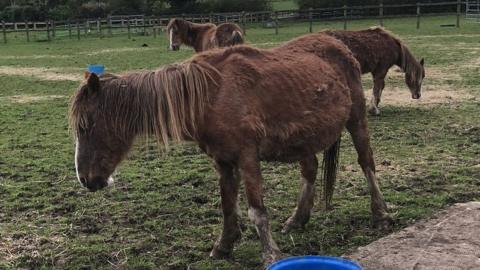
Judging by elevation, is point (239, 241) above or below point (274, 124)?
below

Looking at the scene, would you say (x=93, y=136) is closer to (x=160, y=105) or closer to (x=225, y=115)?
(x=160, y=105)

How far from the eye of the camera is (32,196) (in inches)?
210

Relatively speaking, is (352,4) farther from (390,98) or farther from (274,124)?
(274,124)

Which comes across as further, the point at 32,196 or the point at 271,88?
the point at 32,196

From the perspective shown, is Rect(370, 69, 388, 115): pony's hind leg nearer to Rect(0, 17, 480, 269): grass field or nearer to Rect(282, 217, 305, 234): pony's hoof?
Rect(0, 17, 480, 269): grass field

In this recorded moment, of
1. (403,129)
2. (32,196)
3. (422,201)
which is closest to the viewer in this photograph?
(422,201)

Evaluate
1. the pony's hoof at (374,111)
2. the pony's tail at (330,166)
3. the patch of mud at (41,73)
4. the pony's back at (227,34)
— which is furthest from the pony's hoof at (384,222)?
the patch of mud at (41,73)

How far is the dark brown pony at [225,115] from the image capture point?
A: 3400 millimetres

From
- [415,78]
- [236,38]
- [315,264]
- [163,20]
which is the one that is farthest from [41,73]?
[163,20]

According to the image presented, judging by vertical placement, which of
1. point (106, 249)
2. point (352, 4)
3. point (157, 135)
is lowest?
point (106, 249)

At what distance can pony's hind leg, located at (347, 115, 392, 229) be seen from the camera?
434 centimetres

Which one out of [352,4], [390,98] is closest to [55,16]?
[352,4]

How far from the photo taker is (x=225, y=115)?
3.40 m

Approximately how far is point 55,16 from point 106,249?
49.3m
